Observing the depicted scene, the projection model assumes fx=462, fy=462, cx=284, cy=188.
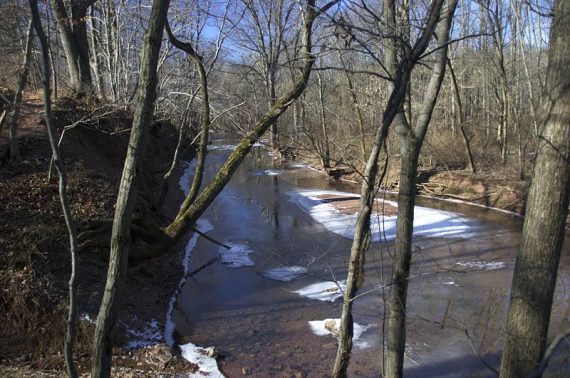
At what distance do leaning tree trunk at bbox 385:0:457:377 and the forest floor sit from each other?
2.91m

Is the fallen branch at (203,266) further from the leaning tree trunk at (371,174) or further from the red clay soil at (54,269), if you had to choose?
the leaning tree trunk at (371,174)

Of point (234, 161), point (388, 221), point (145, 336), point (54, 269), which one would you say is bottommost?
point (145, 336)

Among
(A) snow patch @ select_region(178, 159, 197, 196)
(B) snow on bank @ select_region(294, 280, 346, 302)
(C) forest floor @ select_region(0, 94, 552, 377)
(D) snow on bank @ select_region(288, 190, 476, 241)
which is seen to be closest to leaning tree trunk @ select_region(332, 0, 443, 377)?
(C) forest floor @ select_region(0, 94, 552, 377)

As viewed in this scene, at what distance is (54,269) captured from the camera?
7.04 metres

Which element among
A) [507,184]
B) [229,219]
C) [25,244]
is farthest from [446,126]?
[25,244]

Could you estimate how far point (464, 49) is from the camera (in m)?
25.4

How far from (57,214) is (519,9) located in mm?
20991

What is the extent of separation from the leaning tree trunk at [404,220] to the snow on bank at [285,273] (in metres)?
5.23

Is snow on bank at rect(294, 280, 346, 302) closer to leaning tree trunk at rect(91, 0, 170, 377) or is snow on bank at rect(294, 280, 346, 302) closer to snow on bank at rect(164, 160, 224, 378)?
snow on bank at rect(164, 160, 224, 378)

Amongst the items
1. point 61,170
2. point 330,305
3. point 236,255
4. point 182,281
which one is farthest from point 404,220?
point 236,255

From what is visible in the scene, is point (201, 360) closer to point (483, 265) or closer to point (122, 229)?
point (122, 229)

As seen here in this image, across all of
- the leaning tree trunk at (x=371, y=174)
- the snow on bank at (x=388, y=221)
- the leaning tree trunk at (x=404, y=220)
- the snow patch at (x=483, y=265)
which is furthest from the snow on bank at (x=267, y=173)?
the leaning tree trunk at (x=404, y=220)

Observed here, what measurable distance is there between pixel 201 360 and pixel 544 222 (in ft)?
15.7

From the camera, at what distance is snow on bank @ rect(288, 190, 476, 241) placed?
1352cm
